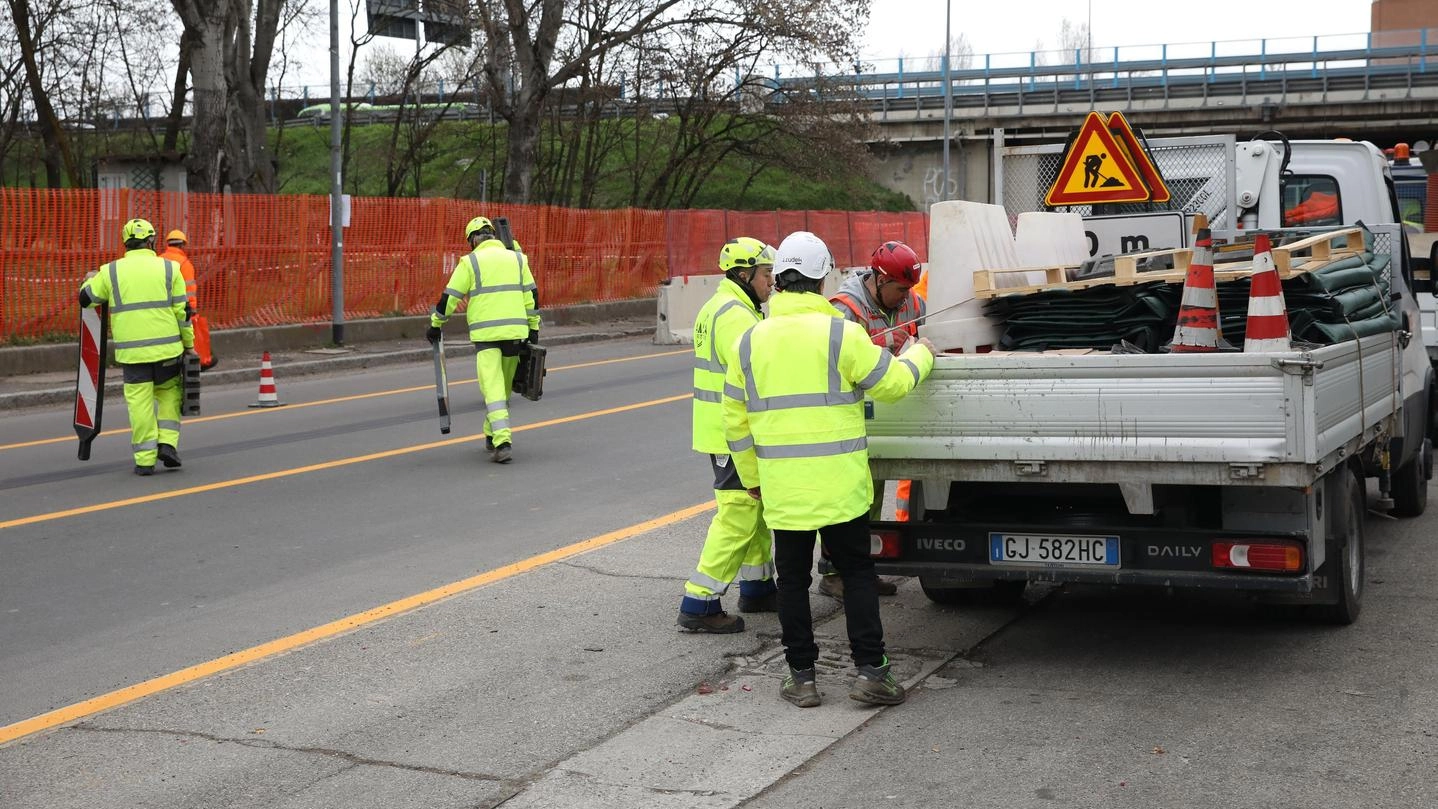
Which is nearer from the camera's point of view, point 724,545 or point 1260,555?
point 1260,555

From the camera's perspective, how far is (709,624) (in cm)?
665

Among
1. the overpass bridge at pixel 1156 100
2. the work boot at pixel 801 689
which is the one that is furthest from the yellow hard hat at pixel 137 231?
the overpass bridge at pixel 1156 100

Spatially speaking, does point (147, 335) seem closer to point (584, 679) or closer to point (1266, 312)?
point (584, 679)

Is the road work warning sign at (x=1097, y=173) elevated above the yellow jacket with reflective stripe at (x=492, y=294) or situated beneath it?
elevated above

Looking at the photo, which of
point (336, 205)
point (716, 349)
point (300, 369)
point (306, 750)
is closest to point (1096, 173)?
point (716, 349)

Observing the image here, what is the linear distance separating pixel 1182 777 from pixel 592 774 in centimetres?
189

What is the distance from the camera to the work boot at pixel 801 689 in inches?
222

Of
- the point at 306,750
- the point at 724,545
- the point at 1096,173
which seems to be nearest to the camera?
the point at 306,750

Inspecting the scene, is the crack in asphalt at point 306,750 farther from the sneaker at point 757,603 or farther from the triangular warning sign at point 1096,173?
the triangular warning sign at point 1096,173

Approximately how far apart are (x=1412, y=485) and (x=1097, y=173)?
2741 mm

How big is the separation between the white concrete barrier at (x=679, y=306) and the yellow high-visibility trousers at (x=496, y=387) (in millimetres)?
11875

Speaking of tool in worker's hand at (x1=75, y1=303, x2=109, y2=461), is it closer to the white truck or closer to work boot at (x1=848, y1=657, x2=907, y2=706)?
Answer: the white truck

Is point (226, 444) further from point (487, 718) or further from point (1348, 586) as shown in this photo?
point (1348, 586)

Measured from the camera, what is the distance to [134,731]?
530 cm
